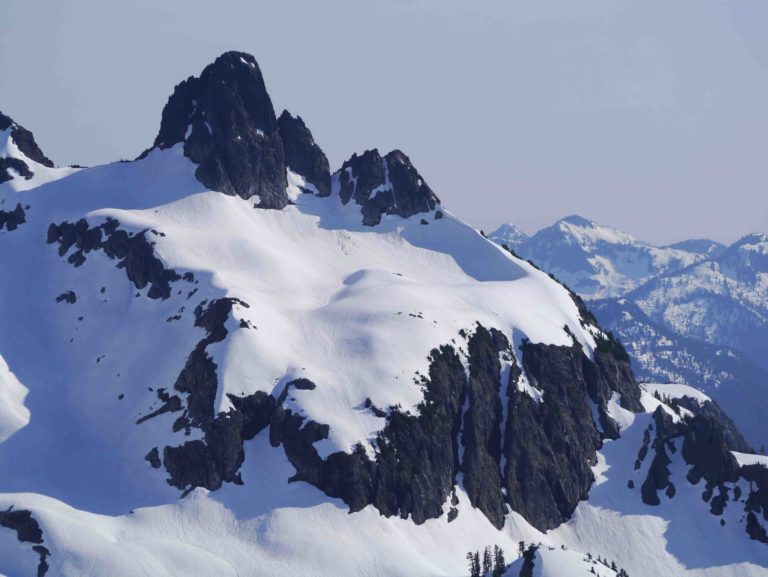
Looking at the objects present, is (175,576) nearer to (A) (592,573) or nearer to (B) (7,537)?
(B) (7,537)

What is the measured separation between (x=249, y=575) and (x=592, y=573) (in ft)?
186

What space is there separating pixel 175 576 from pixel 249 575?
40.3ft

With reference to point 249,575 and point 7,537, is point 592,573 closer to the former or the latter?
point 249,575

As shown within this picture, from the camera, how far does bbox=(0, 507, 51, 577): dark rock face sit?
188500 millimetres

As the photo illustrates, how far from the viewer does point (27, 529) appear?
192 meters

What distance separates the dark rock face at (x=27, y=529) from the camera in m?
188

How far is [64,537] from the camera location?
19150 cm

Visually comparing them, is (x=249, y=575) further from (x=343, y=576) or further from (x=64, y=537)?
(x=64, y=537)

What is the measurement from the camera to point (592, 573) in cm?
19962

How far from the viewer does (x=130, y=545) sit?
638ft

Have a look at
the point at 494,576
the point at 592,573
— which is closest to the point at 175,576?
the point at 494,576

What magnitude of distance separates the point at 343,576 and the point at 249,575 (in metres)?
15.8

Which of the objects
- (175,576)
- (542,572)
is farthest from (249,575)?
(542,572)

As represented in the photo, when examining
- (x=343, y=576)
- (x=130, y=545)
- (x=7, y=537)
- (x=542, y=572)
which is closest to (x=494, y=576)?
(x=542, y=572)
